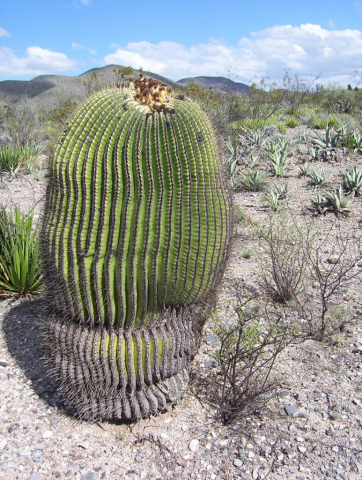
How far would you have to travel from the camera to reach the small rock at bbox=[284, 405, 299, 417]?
2918 millimetres

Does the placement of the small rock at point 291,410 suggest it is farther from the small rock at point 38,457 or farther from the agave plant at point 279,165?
the agave plant at point 279,165

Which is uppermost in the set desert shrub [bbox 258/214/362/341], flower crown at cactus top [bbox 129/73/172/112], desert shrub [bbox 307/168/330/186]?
flower crown at cactus top [bbox 129/73/172/112]

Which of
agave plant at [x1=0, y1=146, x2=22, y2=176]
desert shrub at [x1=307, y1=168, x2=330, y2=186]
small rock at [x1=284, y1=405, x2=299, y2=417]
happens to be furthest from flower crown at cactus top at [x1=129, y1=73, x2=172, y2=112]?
agave plant at [x1=0, y1=146, x2=22, y2=176]

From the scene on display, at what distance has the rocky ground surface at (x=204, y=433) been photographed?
8.39 feet

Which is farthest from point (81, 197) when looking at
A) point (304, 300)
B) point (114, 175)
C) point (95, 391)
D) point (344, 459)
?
point (304, 300)

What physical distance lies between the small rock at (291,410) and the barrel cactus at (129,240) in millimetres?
825

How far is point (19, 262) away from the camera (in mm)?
4312

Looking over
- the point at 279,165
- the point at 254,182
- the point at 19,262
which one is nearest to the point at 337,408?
the point at 19,262

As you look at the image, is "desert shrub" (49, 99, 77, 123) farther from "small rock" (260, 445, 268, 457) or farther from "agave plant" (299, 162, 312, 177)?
"agave plant" (299, 162, 312, 177)

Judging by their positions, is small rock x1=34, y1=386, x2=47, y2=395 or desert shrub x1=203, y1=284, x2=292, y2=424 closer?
desert shrub x1=203, y1=284, x2=292, y2=424

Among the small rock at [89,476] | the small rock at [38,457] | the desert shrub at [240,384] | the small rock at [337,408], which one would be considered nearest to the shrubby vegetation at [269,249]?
the desert shrub at [240,384]

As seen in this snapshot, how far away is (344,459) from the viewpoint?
2547 mm

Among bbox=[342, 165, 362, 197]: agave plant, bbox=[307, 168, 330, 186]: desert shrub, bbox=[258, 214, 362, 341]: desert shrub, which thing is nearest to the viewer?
bbox=[258, 214, 362, 341]: desert shrub

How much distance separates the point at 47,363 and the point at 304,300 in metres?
2.44
